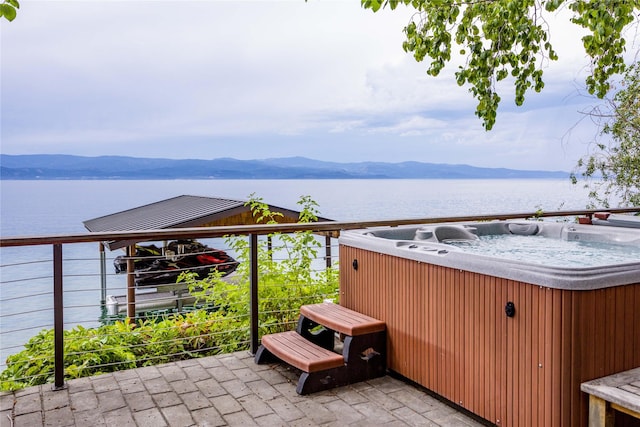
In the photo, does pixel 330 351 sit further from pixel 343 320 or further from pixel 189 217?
pixel 189 217

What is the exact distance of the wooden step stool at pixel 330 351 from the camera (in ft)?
8.77

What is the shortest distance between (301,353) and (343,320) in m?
0.32

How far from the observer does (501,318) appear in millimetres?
2160

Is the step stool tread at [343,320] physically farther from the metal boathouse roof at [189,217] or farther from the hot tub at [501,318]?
the metal boathouse roof at [189,217]

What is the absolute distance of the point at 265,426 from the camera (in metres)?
2.30

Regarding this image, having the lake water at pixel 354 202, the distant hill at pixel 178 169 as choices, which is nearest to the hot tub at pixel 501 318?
the lake water at pixel 354 202

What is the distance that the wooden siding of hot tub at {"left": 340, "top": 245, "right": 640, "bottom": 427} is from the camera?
1903mm

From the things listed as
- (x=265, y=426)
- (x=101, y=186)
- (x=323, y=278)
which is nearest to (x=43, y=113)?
(x=323, y=278)

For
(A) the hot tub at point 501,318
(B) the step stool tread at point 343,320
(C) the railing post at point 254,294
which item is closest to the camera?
(A) the hot tub at point 501,318

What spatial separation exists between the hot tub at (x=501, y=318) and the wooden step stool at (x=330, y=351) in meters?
0.10

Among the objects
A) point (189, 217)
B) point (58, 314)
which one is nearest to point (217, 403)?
point (58, 314)

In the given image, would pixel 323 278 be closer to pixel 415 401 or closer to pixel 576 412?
pixel 415 401

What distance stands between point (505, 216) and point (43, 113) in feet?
74.9

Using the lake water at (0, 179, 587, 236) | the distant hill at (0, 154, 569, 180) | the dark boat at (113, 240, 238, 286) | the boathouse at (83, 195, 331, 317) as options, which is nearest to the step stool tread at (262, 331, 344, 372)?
the lake water at (0, 179, 587, 236)
